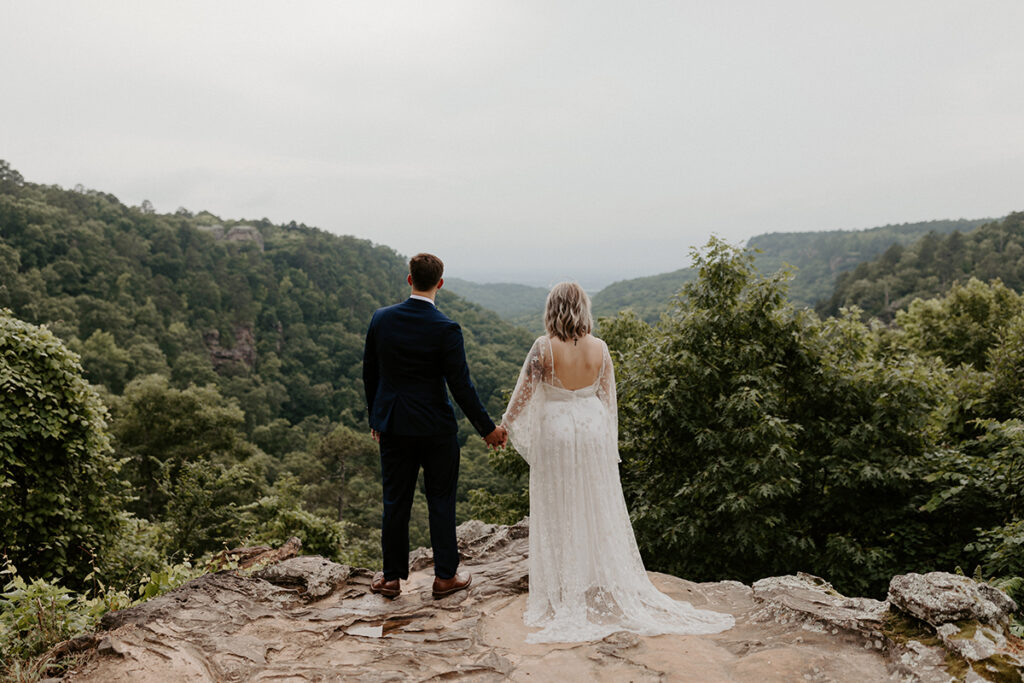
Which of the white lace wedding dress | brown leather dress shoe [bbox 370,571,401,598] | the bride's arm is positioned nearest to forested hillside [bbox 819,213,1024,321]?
the bride's arm

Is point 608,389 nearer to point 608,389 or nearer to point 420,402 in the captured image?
point 608,389

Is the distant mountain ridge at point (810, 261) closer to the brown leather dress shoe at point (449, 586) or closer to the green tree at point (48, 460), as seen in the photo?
the green tree at point (48, 460)

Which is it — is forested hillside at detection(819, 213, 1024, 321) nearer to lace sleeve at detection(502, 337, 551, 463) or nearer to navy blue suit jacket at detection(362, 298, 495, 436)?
lace sleeve at detection(502, 337, 551, 463)

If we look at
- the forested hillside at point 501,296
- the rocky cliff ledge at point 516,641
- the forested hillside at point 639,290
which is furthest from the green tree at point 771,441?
the forested hillside at point 501,296

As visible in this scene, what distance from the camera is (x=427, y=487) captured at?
14.9 ft

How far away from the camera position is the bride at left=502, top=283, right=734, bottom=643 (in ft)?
14.3

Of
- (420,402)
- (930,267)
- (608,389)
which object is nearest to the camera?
(420,402)

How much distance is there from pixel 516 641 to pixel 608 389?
199cm

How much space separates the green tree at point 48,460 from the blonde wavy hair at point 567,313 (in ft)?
19.6

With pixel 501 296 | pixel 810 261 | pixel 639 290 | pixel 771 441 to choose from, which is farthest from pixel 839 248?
pixel 771 441

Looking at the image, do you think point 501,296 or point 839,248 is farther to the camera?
point 501,296

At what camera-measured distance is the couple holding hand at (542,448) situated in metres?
4.35

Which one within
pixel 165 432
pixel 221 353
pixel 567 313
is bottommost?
pixel 165 432

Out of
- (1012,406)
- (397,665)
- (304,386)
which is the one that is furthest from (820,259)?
(397,665)
